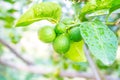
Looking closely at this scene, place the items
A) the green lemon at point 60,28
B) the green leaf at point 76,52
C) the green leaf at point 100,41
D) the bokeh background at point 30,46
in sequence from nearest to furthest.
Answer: the green leaf at point 100,41 < the green lemon at point 60,28 < the green leaf at point 76,52 < the bokeh background at point 30,46

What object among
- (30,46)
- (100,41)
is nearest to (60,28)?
(100,41)

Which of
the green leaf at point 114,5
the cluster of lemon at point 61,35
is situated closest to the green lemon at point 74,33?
the cluster of lemon at point 61,35

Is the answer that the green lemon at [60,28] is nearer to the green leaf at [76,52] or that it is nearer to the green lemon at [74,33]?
the green lemon at [74,33]

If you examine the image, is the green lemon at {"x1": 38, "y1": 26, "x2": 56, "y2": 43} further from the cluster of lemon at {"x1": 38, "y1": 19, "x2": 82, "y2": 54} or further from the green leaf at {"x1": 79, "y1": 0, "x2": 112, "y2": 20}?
the green leaf at {"x1": 79, "y1": 0, "x2": 112, "y2": 20}

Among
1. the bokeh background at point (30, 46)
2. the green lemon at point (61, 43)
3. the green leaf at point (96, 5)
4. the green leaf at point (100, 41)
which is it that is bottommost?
the green leaf at point (100, 41)

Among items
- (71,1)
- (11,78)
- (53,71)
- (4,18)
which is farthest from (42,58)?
(71,1)

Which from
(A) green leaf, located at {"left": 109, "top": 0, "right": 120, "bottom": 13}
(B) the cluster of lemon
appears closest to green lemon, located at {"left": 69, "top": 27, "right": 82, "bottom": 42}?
(B) the cluster of lemon
